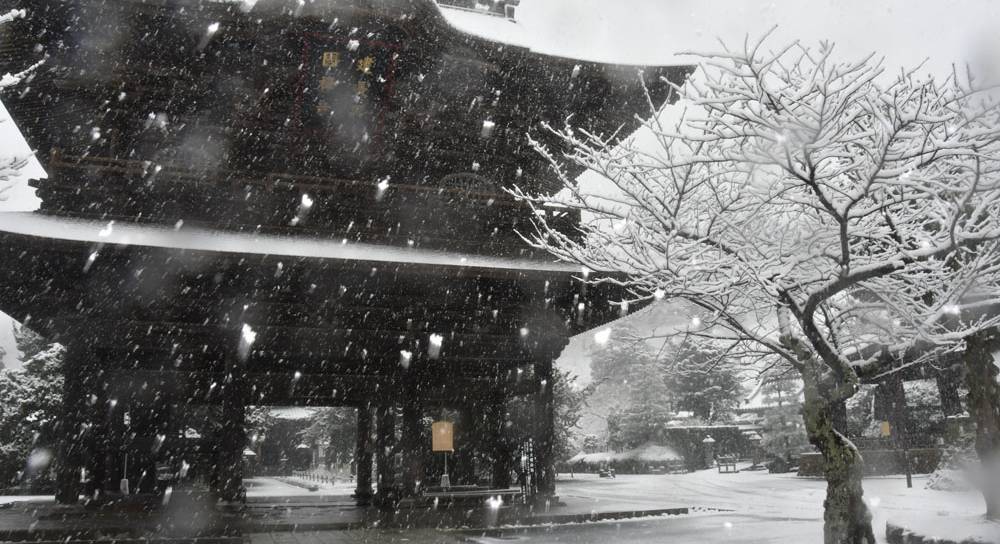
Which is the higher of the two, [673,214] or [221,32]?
[221,32]

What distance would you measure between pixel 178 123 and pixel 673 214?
8.29 m

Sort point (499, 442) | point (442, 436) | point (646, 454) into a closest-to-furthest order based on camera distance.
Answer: point (499, 442) → point (442, 436) → point (646, 454)

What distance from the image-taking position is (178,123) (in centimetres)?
1048

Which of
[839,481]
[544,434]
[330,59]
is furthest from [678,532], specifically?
[330,59]

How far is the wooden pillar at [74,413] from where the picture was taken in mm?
10383

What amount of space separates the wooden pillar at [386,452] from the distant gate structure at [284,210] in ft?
Answer: 0.14

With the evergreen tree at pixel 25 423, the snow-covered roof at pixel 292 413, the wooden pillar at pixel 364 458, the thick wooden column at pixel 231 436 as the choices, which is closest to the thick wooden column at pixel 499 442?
the wooden pillar at pixel 364 458

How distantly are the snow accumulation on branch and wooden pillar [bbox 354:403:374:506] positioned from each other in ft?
34.4

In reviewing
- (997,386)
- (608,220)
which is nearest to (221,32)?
(608,220)

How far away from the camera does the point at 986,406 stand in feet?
25.7

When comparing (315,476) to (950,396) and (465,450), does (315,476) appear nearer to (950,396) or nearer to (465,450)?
(465,450)

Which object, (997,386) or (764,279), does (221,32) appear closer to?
(764,279)

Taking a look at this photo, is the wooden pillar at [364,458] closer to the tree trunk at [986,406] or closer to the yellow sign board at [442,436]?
the yellow sign board at [442,436]

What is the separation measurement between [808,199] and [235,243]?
23.2 ft
